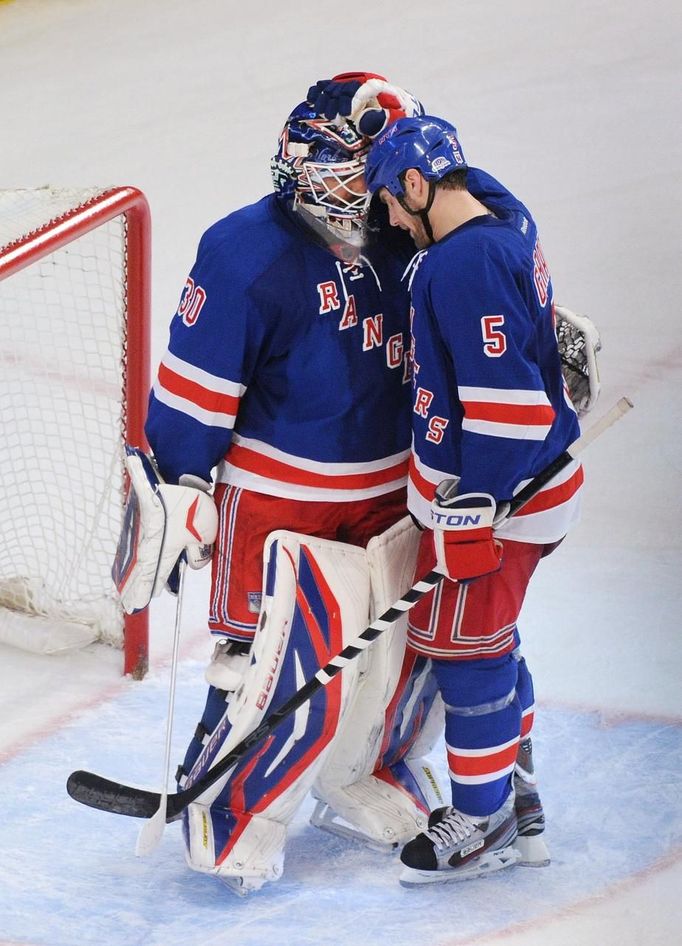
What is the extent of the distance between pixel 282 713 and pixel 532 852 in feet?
1.65

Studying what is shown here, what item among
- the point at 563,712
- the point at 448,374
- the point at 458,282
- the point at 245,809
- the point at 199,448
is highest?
the point at 458,282

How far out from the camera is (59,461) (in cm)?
325

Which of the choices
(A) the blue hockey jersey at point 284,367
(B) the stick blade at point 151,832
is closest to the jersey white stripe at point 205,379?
(A) the blue hockey jersey at point 284,367

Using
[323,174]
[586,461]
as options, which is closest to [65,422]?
[586,461]

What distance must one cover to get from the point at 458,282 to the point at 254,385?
373mm

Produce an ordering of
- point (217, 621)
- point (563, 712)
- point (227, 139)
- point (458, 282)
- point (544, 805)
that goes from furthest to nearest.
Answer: point (227, 139), point (563, 712), point (544, 805), point (217, 621), point (458, 282)

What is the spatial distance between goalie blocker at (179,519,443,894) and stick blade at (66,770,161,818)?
7 cm

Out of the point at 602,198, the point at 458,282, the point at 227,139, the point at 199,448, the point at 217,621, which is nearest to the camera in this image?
the point at 458,282

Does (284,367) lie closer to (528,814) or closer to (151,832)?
(151,832)

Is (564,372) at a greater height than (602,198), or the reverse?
(564,372)

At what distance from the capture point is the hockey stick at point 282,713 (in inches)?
80.9

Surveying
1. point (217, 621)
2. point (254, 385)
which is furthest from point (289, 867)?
point (254, 385)

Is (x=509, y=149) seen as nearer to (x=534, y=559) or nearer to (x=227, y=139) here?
(x=227, y=139)

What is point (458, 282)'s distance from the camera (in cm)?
187
